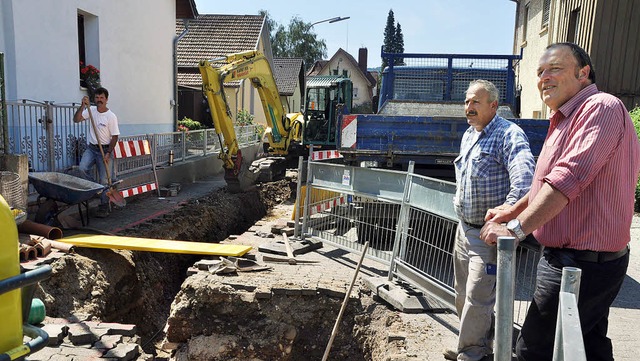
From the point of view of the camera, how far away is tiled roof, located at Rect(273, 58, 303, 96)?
3647 centimetres

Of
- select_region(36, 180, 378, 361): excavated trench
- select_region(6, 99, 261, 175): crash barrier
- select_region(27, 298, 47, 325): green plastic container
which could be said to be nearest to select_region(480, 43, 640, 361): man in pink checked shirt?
select_region(27, 298, 47, 325): green plastic container

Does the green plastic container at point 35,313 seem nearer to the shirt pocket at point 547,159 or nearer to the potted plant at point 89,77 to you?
the shirt pocket at point 547,159

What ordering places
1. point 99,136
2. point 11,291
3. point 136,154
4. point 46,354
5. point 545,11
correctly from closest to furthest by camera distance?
point 11,291 → point 46,354 → point 99,136 → point 136,154 → point 545,11

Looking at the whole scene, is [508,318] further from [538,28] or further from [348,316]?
[538,28]

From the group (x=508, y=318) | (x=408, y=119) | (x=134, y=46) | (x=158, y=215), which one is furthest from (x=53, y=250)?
(x=134, y=46)

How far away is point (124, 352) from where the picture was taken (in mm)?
4129

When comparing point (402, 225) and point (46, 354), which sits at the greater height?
point (402, 225)

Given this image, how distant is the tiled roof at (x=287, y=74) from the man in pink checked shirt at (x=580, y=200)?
34223 millimetres

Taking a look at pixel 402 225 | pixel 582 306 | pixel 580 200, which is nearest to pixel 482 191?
pixel 580 200

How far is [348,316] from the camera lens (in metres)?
5.12

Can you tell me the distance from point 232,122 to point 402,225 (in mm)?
6656

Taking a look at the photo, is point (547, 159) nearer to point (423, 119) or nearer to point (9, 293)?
point (9, 293)

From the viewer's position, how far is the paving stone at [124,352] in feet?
13.4

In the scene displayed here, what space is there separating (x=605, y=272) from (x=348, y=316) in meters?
3.07
